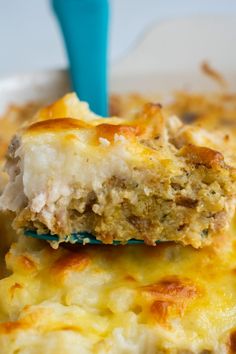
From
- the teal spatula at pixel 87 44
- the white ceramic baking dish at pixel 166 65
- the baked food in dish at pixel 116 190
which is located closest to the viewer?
the baked food in dish at pixel 116 190

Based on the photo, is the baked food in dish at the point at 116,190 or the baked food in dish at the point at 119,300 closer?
the baked food in dish at the point at 119,300

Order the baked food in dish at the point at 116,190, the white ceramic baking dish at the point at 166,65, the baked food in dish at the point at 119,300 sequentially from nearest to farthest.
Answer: the baked food in dish at the point at 119,300
the baked food in dish at the point at 116,190
the white ceramic baking dish at the point at 166,65

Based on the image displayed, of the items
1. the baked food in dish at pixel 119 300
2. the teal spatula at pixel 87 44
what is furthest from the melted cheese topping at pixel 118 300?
the teal spatula at pixel 87 44

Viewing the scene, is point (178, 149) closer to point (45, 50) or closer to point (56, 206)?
point (56, 206)

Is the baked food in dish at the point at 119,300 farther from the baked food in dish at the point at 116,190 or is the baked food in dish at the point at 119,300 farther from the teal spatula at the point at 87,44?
the teal spatula at the point at 87,44

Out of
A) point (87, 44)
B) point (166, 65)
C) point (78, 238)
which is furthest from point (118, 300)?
point (166, 65)

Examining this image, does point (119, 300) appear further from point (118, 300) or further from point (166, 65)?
point (166, 65)

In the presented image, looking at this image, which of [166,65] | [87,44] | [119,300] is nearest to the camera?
[119,300]
